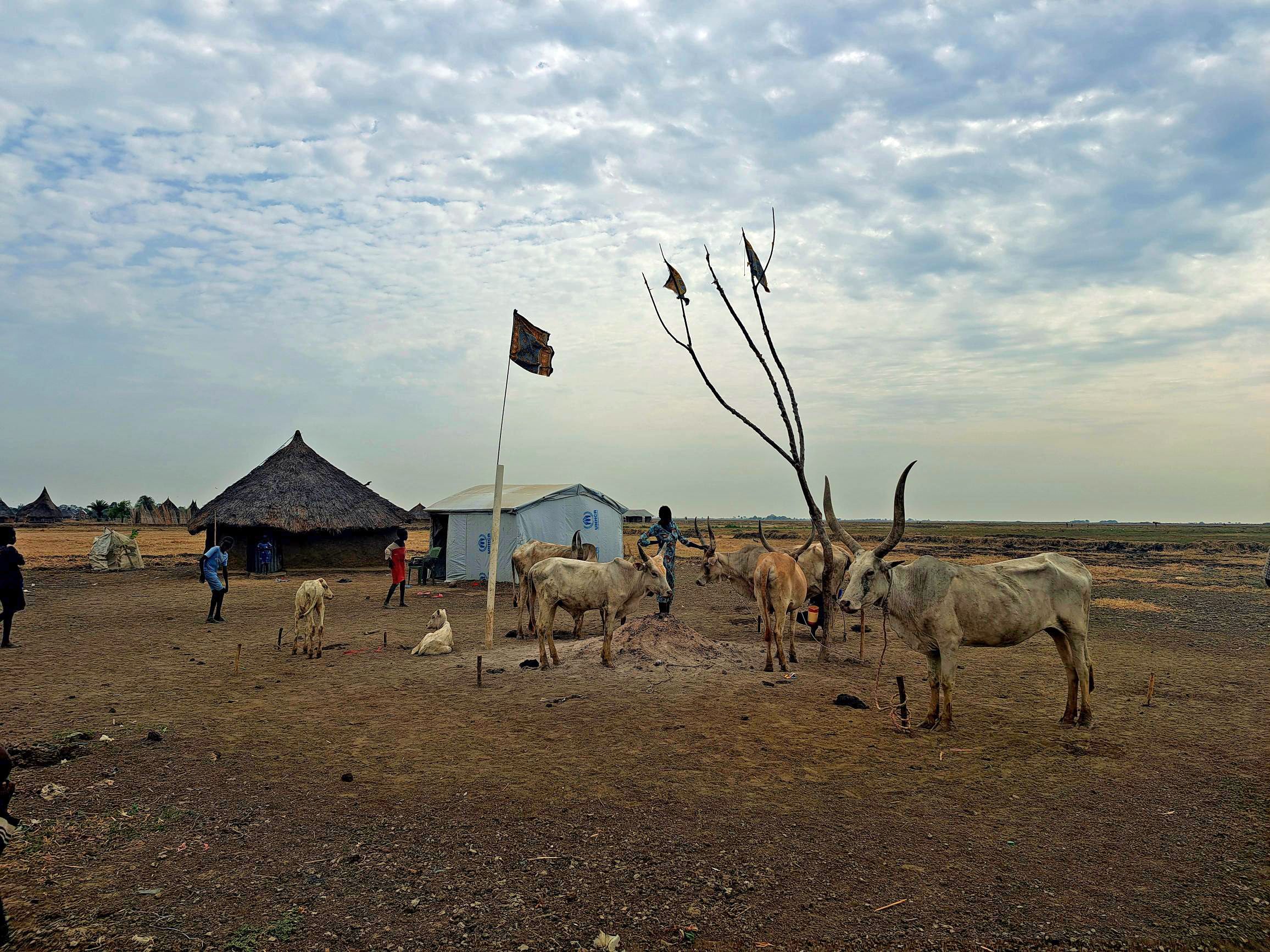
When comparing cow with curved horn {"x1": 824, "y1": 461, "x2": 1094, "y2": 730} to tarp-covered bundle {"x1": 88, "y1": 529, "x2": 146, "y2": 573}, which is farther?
tarp-covered bundle {"x1": 88, "y1": 529, "x2": 146, "y2": 573}

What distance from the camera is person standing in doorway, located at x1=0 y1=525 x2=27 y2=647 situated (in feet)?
40.7

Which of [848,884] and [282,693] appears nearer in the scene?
[848,884]

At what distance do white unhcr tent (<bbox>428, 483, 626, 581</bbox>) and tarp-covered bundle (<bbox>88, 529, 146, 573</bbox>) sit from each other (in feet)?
46.4

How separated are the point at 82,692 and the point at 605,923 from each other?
30.4 feet

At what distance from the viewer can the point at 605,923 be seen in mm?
4414

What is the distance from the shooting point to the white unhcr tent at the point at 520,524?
25.2 metres

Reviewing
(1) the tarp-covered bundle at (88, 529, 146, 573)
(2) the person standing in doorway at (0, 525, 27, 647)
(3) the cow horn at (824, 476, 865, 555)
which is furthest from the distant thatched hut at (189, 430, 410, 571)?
(3) the cow horn at (824, 476, 865, 555)

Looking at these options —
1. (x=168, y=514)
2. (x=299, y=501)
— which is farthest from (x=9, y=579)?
(x=168, y=514)

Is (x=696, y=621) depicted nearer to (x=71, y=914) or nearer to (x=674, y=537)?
(x=674, y=537)

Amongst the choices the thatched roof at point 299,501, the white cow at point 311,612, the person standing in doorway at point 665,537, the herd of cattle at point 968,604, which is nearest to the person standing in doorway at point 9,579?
the white cow at point 311,612

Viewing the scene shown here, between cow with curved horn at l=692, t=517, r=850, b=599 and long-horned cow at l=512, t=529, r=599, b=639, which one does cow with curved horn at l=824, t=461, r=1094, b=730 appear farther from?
long-horned cow at l=512, t=529, r=599, b=639

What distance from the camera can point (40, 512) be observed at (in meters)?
72.8

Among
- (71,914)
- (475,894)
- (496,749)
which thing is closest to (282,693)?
(496,749)

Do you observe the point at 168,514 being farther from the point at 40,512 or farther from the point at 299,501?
the point at 299,501
